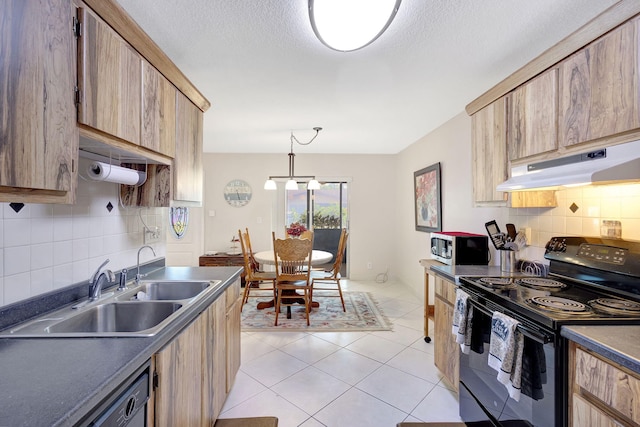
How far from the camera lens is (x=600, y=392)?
0.97m

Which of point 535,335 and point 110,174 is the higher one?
point 110,174

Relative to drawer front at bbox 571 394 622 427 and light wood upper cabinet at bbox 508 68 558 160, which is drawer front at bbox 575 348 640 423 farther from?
light wood upper cabinet at bbox 508 68 558 160

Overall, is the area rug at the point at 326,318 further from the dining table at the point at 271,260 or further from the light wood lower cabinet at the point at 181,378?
the light wood lower cabinet at the point at 181,378

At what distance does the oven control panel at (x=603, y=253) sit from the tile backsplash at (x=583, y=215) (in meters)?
0.11

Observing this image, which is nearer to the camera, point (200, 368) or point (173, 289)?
point (200, 368)

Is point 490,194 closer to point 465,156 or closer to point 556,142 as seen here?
point 556,142

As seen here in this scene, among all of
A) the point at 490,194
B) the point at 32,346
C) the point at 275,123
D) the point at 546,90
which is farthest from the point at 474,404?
the point at 275,123

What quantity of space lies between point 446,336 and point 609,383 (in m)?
1.16

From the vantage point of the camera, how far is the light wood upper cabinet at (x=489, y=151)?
198cm

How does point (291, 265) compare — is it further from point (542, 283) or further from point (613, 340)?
point (613, 340)

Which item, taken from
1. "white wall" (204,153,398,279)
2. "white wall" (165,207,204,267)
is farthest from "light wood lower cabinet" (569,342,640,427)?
"white wall" (165,207,204,267)

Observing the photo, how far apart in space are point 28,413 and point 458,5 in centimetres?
214

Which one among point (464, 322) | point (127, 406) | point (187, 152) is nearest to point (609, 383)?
point (464, 322)

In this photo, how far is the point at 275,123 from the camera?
11.3ft
